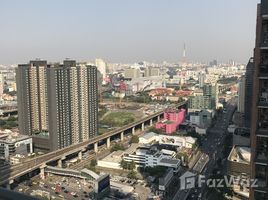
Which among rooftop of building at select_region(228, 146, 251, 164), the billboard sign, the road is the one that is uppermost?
rooftop of building at select_region(228, 146, 251, 164)

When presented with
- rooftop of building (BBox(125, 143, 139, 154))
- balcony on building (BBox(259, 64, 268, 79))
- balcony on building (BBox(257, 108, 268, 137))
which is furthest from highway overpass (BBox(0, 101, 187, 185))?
balcony on building (BBox(259, 64, 268, 79))

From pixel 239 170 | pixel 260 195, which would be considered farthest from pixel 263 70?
pixel 239 170

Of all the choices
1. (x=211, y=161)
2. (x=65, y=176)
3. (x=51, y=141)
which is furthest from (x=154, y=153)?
(x=51, y=141)

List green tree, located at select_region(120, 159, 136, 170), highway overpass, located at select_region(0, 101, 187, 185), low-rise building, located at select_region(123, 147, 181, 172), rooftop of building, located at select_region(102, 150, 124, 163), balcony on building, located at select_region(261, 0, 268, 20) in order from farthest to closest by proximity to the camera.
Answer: rooftop of building, located at select_region(102, 150, 124, 163) → green tree, located at select_region(120, 159, 136, 170) → low-rise building, located at select_region(123, 147, 181, 172) → highway overpass, located at select_region(0, 101, 187, 185) → balcony on building, located at select_region(261, 0, 268, 20)

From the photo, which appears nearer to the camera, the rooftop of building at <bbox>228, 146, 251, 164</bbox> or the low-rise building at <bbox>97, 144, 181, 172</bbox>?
the rooftop of building at <bbox>228, 146, 251, 164</bbox>

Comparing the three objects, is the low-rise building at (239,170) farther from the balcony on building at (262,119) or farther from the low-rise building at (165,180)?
the balcony on building at (262,119)

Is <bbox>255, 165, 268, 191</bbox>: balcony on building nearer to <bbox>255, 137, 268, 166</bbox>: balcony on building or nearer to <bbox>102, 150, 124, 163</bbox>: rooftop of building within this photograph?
<bbox>255, 137, 268, 166</bbox>: balcony on building

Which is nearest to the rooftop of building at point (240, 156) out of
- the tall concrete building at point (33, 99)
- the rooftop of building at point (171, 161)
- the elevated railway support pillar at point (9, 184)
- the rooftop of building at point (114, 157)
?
the rooftop of building at point (171, 161)
